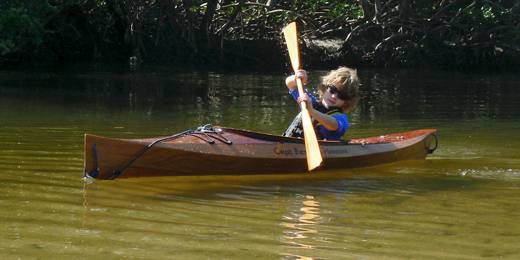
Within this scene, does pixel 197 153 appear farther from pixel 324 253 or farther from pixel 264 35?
pixel 264 35

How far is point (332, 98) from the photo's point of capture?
27.6 ft

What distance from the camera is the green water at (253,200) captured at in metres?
5.65

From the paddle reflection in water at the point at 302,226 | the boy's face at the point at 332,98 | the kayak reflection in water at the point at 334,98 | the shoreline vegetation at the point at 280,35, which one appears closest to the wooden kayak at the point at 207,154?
the kayak reflection in water at the point at 334,98

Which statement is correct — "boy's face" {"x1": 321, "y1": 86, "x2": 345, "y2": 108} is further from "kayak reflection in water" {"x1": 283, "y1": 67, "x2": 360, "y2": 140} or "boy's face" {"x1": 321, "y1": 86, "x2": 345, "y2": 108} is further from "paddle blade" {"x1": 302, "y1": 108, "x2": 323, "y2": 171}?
"paddle blade" {"x1": 302, "y1": 108, "x2": 323, "y2": 171}

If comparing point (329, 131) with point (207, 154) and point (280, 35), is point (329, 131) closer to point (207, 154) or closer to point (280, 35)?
point (207, 154)

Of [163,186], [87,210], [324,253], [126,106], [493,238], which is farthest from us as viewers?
[126,106]

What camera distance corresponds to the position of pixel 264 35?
2539 cm

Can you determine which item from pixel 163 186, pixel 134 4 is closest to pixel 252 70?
pixel 134 4

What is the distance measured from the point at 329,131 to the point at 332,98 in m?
0.41

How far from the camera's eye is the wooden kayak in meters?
7.46

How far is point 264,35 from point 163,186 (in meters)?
18.0

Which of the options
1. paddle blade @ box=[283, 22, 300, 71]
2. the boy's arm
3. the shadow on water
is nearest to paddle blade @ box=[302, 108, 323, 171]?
the boy's arm

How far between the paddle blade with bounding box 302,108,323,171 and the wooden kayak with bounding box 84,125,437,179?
0.29 metres

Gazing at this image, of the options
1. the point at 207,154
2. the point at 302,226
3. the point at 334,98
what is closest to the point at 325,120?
the point at 334,98
